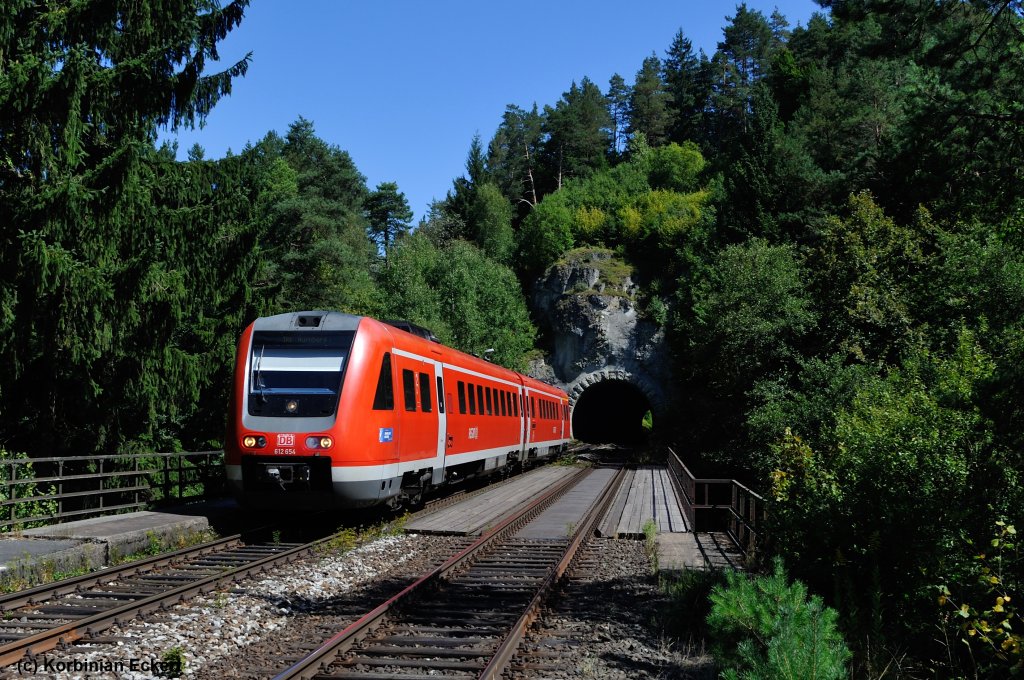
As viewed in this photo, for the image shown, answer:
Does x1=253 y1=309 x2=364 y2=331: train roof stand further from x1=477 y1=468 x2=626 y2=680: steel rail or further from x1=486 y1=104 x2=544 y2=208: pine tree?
x1=486 y1=104 x2=544 y2=208: pine tree

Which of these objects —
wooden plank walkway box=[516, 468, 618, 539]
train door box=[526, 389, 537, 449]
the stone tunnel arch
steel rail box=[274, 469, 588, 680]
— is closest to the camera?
steel rail box=[274, 469, 588, 680]

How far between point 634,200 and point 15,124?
54.5 metres

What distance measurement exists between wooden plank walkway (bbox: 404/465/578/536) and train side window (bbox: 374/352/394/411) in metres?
2.08

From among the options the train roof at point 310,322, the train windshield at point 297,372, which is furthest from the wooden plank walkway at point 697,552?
the train roof at point 310,322

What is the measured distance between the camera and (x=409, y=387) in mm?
13633

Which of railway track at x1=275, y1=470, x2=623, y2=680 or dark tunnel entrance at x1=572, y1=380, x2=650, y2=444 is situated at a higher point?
dark tunnel entrance at x1=572, y1=380, x2=650, y2=444

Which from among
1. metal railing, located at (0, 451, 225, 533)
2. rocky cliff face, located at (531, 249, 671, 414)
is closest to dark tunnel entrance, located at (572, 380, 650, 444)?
rocky cliff face, located at (531, 249, 671, 414)

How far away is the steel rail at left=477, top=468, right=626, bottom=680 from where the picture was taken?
580cm

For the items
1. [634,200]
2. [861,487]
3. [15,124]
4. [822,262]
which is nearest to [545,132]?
[634,200]

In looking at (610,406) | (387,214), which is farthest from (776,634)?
(387,214)

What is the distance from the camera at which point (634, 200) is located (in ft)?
212

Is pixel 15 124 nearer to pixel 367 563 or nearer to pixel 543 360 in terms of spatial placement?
pixel 367 563

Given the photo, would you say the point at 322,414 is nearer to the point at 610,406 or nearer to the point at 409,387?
the point at 409,387

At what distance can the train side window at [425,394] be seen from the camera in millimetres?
14344
